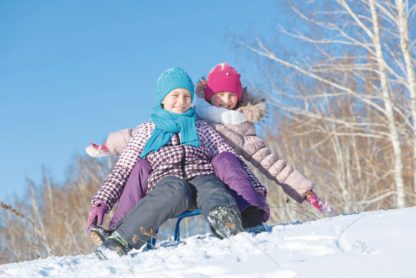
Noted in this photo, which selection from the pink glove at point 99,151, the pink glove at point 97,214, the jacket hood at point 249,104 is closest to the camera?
the pink glove at point 97,214

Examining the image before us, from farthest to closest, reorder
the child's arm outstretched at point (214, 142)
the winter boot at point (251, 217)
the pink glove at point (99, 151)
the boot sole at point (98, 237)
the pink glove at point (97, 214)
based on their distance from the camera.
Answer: the pink glove at point (99, 151), the child's arm outstretched at point (214, 142), the winter boot at point (251, 217), the pink glove at point (97, 214), the boot sole at point (98, 237)

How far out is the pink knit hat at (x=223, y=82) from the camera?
4379mm

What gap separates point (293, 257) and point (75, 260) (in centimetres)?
112

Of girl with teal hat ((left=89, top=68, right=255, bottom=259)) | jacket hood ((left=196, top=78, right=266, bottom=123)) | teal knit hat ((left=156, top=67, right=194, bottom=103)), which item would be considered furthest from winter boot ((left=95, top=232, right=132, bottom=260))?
jacket hood ((left=196, top=78, right=266, bottom=123))

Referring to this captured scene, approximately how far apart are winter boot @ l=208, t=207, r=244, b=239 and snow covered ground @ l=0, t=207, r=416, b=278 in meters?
0.11

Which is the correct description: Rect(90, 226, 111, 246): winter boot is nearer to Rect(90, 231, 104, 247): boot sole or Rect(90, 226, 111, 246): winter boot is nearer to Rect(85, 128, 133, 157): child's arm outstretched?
Rect(90, 231, 104, 247): boot sole

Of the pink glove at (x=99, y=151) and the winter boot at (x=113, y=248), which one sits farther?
the pink glove at (x=99, y=151)

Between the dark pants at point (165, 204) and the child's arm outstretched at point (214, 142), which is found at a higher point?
the child's arm outstretched at point (214, 142)

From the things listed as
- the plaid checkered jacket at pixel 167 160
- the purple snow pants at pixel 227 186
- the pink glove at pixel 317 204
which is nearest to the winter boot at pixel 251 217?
the purple snow pants at pixel 227 186

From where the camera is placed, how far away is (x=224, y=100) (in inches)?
172

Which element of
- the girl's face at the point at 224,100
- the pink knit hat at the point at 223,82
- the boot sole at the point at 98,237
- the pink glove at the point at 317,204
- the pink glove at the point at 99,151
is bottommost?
the pink glove at the point at 317,204

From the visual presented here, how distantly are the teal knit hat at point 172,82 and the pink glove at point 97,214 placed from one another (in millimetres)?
925

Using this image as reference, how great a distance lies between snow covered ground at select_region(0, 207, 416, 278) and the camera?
1.89 meters

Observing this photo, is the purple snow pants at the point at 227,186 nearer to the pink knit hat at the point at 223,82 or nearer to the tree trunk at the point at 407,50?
the pink knit hat at the point at 223,82
